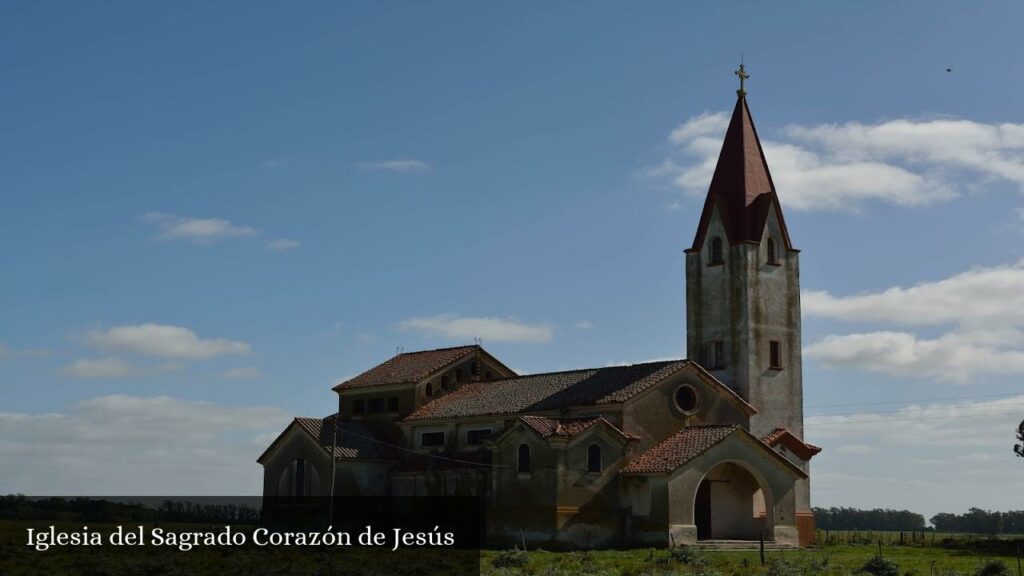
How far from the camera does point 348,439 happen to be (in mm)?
61156

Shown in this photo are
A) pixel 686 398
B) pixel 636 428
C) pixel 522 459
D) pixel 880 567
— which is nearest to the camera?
pixel 880 567

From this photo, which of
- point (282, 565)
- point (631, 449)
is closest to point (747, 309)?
point (631, 449)

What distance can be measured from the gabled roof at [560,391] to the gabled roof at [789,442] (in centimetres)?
198

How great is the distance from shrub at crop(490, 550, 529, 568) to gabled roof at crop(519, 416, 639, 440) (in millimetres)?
7909

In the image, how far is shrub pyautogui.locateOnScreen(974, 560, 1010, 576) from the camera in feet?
129

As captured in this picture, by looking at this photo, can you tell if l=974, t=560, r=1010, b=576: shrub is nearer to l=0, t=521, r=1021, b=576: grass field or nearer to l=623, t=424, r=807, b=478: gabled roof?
l=0, t=521, r=1021, b=576: grass field

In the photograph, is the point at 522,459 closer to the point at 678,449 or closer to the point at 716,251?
the point at 678,449

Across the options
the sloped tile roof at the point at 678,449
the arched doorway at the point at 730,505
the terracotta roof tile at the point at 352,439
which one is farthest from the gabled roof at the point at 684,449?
the terracotta roof tile at the point at 352,439

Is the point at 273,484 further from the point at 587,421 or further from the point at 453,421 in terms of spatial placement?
the point at 587,421

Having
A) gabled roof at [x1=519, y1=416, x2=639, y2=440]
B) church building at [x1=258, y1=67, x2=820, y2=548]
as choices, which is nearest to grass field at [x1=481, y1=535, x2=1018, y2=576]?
church building at [x1=258, y1=67, x2=820, y2=548]

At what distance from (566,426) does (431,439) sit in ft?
35.4

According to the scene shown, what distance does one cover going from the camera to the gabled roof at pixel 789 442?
5762 centimetres

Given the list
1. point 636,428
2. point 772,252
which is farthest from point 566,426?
point 772,252

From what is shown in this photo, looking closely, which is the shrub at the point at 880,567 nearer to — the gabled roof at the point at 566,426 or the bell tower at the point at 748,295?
the gabled roof at the point at 566,426
